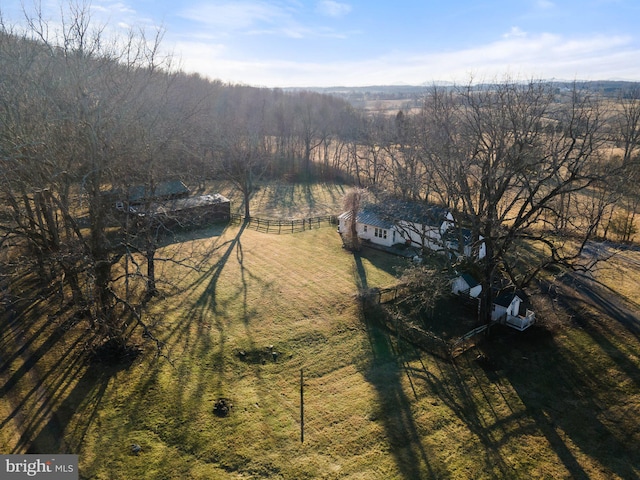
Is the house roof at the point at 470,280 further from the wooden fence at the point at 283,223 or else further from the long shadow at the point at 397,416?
the wooden fence at the point at 283,223

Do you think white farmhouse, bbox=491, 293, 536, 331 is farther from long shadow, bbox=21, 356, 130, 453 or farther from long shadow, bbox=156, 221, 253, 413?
long shadow, bbox=21, 356, 130, 453

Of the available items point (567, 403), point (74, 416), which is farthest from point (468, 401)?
point (74, 416)

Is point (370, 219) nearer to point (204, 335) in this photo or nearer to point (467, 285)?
point (467, 285)

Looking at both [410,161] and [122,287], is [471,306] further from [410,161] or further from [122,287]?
[122,287]

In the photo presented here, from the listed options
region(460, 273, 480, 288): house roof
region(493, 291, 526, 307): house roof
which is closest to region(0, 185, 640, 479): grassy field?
region(493, 291, 526, 307): house roof

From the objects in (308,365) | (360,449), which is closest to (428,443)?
(360,449)
